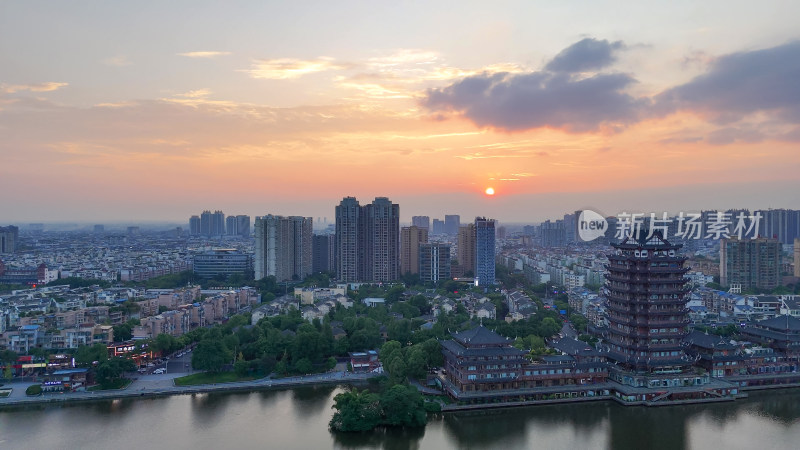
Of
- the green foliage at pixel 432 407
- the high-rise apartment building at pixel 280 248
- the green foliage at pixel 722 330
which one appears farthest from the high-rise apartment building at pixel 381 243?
the green foliage at pixel 432 407

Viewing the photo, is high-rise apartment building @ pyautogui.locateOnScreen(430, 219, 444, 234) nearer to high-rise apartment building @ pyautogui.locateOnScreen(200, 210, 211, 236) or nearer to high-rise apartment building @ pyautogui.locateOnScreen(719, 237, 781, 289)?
high-rise apartment building @ pyautogui.locateOnScreen(200, 210, 211, 236)

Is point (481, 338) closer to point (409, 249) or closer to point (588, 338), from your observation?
point (588, 338)

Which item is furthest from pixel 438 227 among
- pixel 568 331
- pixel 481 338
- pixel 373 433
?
pixel 373 433

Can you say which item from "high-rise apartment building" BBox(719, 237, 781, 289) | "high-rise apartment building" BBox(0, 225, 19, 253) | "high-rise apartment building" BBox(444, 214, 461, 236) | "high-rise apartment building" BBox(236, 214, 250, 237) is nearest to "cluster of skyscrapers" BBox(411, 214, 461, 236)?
"high-rise apartment building" BBox(444, 214, 461, 236)

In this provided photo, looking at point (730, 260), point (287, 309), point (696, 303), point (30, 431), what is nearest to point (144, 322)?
point (287, 309)

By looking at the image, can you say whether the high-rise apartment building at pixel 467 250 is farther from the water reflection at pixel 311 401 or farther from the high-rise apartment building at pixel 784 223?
the high-rise apartment building at pixel 784 223
